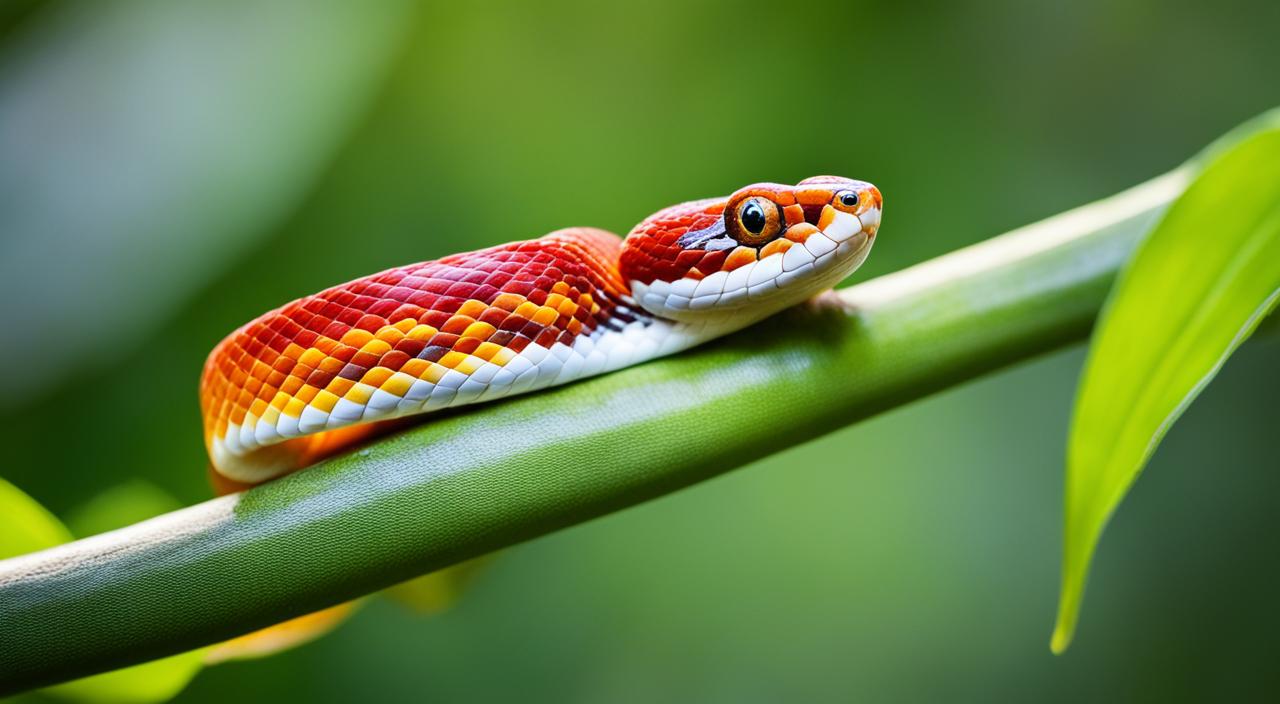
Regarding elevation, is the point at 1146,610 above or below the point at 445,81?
below

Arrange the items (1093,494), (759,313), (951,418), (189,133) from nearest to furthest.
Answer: (1093,494) < (759,313) < (189,133) < (951,418)

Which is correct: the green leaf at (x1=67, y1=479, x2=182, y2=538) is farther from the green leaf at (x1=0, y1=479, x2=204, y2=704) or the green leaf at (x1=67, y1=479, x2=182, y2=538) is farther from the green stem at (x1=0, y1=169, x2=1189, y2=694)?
the green stem at (x1=0, y1=169, x2=1189, y2=694)

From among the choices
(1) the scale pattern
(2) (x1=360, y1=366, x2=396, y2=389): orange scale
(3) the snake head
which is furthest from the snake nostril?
(2) (x1=360, y1=366, x2=396, y2=389): orange scale

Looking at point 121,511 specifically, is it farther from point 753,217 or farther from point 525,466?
point 753,217

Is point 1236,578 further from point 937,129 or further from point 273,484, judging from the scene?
point 273,484

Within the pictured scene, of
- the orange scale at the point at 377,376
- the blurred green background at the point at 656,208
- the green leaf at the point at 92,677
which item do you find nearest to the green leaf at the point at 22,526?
the green leaf at the point at 92,677

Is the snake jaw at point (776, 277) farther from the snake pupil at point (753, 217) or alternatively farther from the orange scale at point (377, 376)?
the orange scale at point (377, 376)

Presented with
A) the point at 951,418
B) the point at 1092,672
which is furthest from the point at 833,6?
the point at 1092,672
